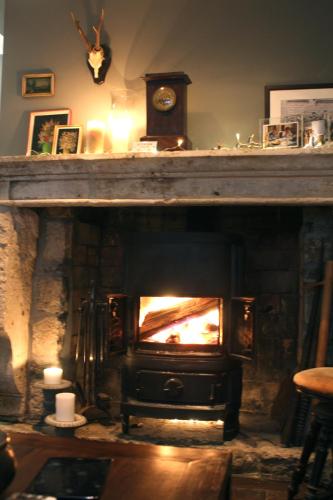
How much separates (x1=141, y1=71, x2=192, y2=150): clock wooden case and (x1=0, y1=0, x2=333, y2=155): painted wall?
0.17 metres

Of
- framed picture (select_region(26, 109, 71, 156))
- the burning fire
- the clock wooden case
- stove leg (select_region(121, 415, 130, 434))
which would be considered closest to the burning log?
the burning fire

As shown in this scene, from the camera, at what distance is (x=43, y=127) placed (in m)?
2.94

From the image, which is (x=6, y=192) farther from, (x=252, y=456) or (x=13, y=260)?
(x=252, y=456)

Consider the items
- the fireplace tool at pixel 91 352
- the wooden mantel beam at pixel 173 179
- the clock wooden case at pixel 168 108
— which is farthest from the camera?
the fireplace tool at pixel 91 352

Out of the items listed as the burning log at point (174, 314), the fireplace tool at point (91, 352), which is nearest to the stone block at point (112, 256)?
the fireplace tool at point (91, 352)

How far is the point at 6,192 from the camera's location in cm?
274

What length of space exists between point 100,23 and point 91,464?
2.25 m

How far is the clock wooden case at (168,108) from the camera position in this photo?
2641 mm

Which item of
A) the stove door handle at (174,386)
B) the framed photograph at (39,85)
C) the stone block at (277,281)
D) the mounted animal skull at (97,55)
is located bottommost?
the stove door handle at (174,386)

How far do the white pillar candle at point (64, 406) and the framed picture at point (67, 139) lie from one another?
1.24 metres

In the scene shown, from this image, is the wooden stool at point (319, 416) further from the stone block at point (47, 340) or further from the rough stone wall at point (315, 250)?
the stone block at point (47, 340)

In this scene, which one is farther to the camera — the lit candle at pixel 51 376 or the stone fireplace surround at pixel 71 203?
the lit candle at pixel 51 376

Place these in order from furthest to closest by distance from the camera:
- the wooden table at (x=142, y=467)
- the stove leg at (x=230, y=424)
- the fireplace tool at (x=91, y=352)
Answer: the fireplace tool at (x=91, y=352) → the stove leg at (x=230, y=424) → the wooden table at (x=142, y=467)

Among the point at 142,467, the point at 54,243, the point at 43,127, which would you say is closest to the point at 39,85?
the point at 43,127
